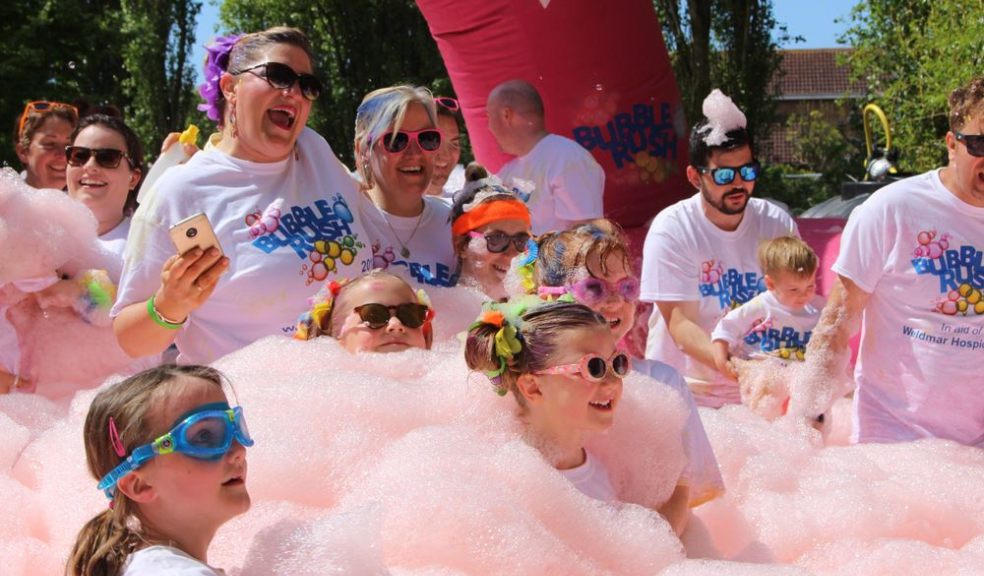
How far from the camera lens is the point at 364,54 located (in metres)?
17.3

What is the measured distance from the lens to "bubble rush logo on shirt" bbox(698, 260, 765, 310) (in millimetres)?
4527

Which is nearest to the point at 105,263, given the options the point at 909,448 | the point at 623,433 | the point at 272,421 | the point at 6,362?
the point at 6,362

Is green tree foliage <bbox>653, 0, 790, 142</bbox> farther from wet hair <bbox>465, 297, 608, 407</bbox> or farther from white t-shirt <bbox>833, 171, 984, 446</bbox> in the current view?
wet hair <bbox>465, 297, 608, 407</bbox>

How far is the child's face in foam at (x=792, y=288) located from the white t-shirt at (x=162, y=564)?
2879 millimetres

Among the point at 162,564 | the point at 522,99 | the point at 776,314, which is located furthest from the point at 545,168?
the point at 162,564

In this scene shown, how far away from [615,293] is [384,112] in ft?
3.24

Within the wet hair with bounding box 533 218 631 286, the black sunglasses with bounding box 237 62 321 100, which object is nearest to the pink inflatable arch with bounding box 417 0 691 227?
the black sunglasses with bounding box 237 62 321 100

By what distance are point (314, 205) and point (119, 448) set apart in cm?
150

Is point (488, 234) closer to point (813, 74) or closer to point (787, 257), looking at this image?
point (787, 257)

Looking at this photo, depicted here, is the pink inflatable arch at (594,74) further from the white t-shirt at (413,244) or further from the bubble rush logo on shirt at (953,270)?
the bubble rush logo on shirt at (953,270)

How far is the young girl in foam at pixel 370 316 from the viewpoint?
3.03 m

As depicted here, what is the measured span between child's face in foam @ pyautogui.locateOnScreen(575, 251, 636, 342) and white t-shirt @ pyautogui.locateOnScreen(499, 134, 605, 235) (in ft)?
7.61

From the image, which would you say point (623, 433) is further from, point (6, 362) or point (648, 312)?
point (648, 312)

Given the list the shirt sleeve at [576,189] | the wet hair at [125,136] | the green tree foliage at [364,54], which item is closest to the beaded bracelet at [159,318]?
the wet hair at [125,136]
